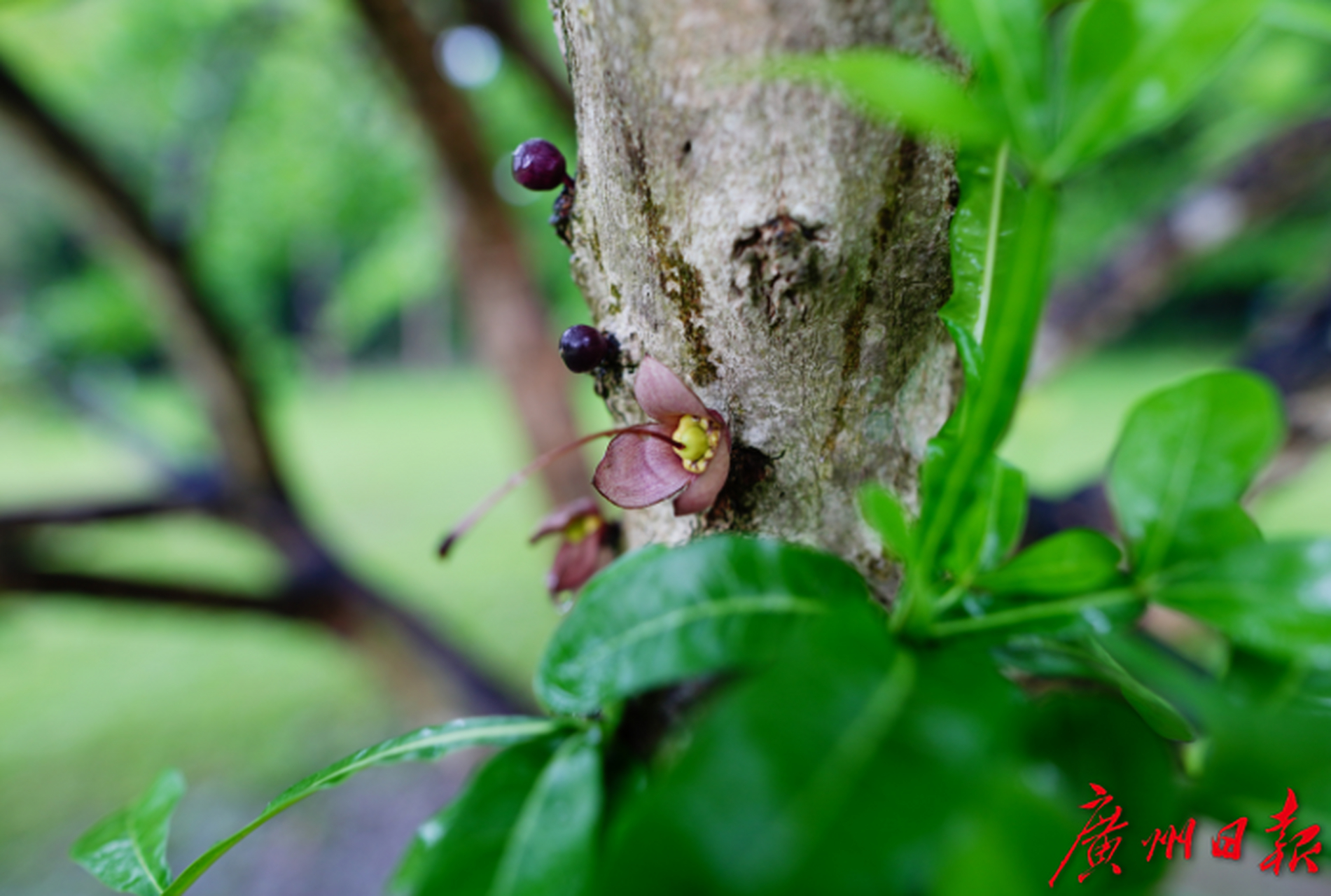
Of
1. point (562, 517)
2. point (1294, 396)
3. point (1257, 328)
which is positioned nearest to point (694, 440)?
point (562, 517)

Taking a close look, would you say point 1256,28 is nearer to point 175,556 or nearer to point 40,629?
point 40,629

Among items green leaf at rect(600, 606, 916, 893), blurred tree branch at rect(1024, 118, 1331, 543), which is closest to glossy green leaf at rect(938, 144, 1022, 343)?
green leaf at rect(600, 606, 916, 893)

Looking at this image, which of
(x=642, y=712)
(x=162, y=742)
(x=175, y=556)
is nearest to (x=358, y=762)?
(x=642, y=712)

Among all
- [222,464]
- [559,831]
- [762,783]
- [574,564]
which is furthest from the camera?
[222,464]

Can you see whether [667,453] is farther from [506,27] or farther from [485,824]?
[506,27]

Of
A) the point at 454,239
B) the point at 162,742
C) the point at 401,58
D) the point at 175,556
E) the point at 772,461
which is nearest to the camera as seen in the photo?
the point at 772,461

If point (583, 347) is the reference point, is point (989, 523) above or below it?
below

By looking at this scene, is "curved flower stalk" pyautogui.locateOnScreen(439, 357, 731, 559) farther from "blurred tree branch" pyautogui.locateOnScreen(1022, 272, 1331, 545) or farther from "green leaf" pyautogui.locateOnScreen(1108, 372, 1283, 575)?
A: "blurred tree branch" pyautogui.locateOnScreen(1022, 272, 1331, 545)
